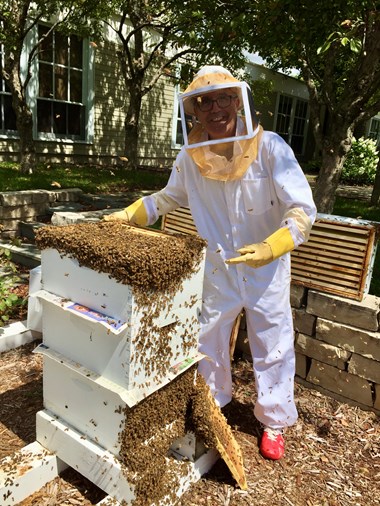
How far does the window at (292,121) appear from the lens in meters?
19.3

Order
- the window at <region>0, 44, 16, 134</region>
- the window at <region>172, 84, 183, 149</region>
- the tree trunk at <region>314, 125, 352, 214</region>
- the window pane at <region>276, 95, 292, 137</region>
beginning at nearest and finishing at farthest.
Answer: the tree trunk at <region>314, 125, 352, 214</region>
the window at <region>0, 44, 16, 134</region>
the window at <region>172, 84, 183, 149</region>
the window pane at <region>276, 95, 292, 137</region>

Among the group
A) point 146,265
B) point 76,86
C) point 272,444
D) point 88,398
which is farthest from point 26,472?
point 76,86

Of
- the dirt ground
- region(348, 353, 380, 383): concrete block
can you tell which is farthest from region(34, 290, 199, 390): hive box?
region(348, 353, 380, 383): concrete block

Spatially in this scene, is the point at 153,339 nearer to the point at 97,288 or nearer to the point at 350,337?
the point at 97,288

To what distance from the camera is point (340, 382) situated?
104 inches

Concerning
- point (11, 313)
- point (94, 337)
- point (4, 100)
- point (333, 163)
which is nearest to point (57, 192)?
point (11, 313)

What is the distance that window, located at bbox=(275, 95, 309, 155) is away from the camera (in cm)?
1928

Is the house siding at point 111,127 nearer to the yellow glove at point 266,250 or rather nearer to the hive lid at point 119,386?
the hive lid at point 119,386

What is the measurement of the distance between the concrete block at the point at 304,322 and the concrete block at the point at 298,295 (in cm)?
4

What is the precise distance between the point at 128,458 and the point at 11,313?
7.18ft

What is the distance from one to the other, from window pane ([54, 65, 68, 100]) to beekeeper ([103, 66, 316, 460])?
367 inches

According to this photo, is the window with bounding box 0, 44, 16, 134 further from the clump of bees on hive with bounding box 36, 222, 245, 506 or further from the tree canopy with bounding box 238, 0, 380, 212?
the clump of bees on hive with bounding box 36, 222, 245, 506

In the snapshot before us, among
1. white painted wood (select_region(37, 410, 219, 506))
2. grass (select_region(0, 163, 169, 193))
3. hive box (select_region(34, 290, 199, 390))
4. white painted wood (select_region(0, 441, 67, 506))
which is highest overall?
grass (select_region(0, 163, 169, 193))

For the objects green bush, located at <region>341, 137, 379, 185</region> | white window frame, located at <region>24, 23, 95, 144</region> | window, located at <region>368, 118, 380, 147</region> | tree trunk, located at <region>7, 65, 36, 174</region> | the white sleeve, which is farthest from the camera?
window, located at <region>368, 118, 380, 147</region>
